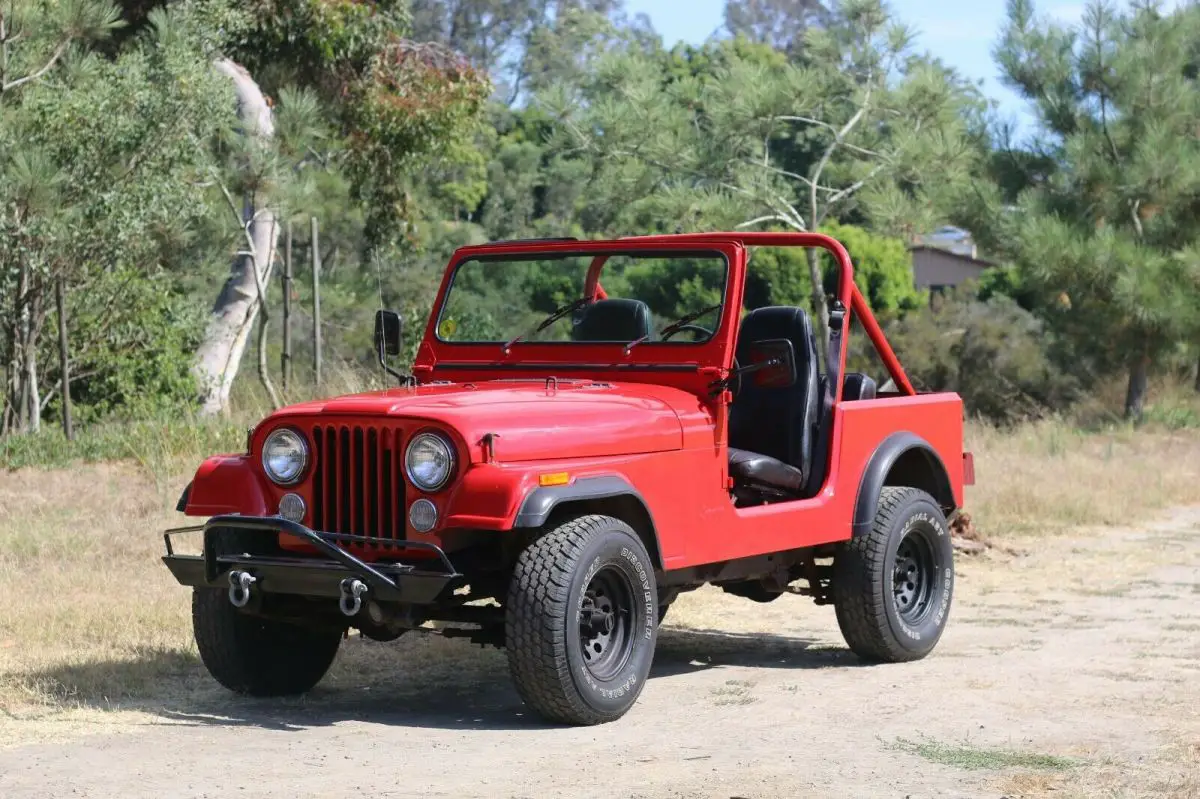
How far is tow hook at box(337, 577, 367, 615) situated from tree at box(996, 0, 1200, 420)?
17487 millimetres

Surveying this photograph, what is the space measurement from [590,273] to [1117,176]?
631 inches

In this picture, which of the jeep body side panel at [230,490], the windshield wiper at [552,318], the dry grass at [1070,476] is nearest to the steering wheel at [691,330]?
the windshield wiper at [552,318]

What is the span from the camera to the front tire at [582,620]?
6.20 metres

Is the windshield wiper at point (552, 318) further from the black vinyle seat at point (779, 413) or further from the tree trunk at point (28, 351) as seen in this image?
the tree trunk at point (28, 351)

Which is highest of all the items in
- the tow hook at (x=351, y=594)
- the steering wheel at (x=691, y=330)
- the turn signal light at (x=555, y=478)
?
the steering wheel at (x=691, y=330)

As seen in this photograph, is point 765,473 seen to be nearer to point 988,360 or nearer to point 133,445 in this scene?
point 133,445

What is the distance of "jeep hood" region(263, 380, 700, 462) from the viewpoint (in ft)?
20.6

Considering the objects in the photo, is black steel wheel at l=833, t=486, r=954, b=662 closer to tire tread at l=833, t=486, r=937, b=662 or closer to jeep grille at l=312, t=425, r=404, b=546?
tire tread at l=833, t=486, r=937, b=662

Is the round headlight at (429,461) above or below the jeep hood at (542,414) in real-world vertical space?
below

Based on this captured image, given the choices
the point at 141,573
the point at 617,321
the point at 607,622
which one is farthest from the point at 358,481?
the point at 141,573

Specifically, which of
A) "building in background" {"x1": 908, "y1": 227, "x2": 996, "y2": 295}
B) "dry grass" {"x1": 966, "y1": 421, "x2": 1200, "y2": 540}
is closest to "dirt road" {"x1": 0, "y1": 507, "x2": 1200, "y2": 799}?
"dry grass" {"x1": 966, "y1": 421, "x2": 1200, "y2": 540}

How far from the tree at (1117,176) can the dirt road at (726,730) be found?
1382 cm

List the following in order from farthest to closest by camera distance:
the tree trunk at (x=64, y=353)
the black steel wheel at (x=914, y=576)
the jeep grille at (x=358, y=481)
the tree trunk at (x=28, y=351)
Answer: the tree trunk at (x=28, y=351) → the tree trunk at (x=64, y=353) → the black steel wheel at (x=914, y=576) → the jeep grille at (x=358, y=481)

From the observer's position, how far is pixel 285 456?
6.60m
